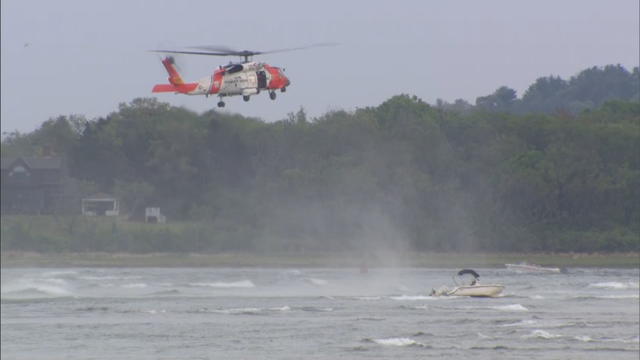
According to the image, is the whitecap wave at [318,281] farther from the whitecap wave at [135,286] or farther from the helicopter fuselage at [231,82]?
the helicopter fuselage at [231,82]

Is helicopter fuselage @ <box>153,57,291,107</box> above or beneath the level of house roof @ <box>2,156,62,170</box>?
beneath

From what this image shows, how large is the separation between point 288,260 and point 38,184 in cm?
1832

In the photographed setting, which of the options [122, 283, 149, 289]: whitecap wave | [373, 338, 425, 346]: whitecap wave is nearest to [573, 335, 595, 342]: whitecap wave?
[373, 338, 425, 346]: whitecap wave

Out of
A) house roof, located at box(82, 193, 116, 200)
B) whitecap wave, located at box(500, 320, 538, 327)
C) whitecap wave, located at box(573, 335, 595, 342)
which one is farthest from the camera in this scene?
house roof, located at box(82, 193, 116, 200)

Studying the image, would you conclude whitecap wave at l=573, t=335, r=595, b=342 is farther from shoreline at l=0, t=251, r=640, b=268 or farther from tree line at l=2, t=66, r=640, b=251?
shoreline at l=0, t=251, r=640, b=268

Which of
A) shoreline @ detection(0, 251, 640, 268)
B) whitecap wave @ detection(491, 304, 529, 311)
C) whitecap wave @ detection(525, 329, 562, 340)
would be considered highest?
shoreline @ detection(0, 251, 640, 268)

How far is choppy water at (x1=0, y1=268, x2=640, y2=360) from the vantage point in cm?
5728

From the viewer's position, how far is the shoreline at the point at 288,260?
87.9 meters

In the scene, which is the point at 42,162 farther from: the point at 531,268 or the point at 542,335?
the point at 542,335

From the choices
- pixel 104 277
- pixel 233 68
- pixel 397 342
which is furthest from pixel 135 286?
pixel 233 68

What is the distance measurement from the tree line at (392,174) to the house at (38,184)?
130cm

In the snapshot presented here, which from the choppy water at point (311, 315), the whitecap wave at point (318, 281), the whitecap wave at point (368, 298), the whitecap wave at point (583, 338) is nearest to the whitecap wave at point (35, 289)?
the choppy water at point (311, 315)

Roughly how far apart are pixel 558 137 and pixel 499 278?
21.2 meters

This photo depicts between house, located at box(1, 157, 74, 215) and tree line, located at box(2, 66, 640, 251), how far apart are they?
1299 millimetres
